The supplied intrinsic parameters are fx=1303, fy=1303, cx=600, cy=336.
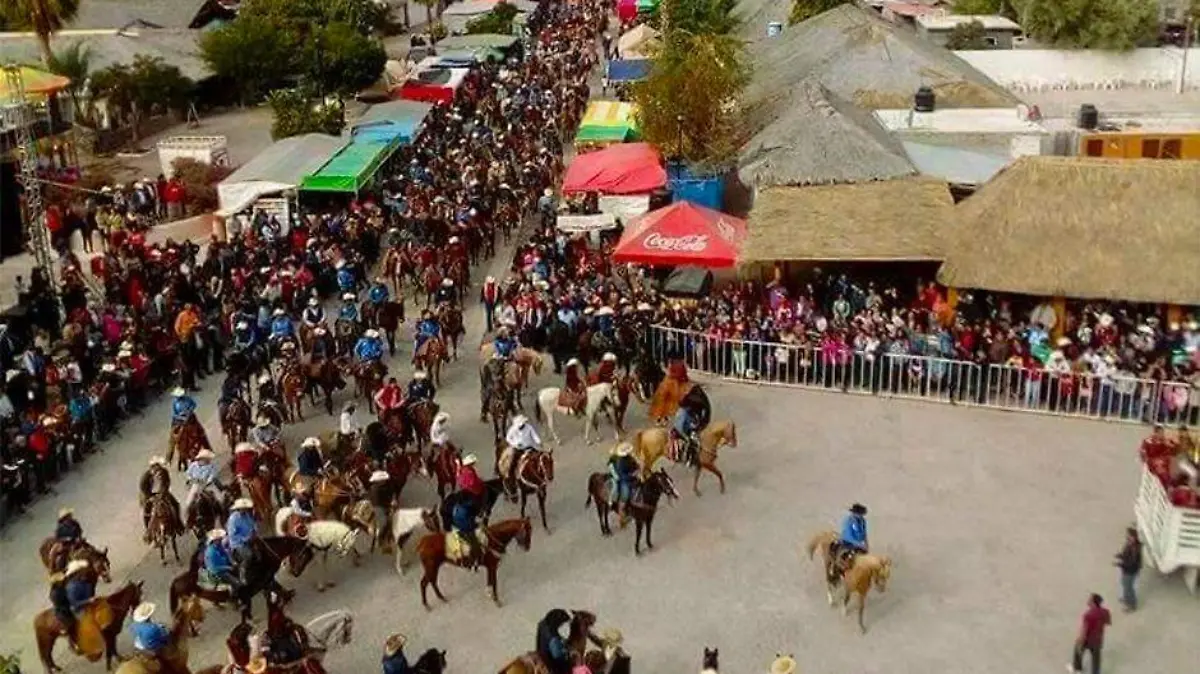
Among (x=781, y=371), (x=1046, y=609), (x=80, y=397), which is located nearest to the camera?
(x=1046, y=609)

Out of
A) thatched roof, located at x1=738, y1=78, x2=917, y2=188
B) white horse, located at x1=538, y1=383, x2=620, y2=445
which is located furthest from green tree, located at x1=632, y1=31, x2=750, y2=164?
white horse, located at x1=538, y1=383, x2=620, y2=445

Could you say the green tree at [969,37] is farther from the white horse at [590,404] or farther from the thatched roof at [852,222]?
the white horse at [590,404]

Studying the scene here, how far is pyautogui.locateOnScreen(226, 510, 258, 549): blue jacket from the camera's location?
1409cm

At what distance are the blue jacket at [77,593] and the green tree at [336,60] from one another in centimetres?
3391

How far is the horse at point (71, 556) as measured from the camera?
14141mm

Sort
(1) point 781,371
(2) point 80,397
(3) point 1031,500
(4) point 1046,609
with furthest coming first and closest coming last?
1. (1) point 781,371
2. (2) point 80,397
3. (3) point 1031,500
4. (4) point 1046,609

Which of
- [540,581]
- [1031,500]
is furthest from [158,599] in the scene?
[1031,500]

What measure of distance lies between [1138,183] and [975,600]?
9.69 meters

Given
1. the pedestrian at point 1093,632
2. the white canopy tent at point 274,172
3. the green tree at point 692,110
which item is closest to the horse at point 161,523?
the pedestrian at point 1093,632

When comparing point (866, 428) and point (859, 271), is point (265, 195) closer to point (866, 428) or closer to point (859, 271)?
point (859, 271)

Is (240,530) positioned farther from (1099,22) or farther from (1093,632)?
(1099,22)

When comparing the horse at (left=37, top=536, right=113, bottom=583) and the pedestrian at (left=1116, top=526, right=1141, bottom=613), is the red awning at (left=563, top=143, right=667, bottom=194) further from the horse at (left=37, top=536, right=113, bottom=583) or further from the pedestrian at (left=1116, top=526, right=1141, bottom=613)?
the pedestrian at (left=1116, top=526, right=1141, bottom=613)

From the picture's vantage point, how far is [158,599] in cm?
1520

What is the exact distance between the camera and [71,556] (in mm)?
14156
